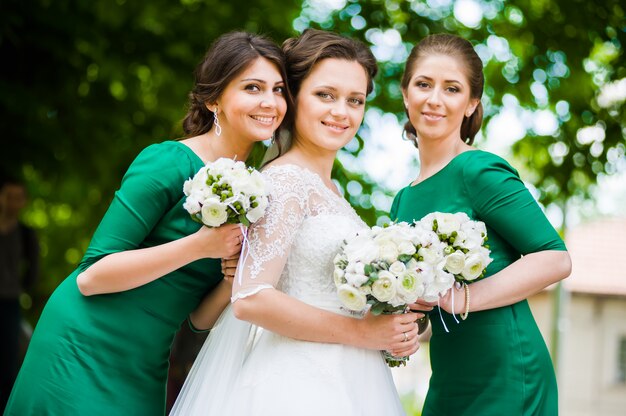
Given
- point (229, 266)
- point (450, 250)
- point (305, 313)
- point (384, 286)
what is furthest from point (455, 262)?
point (229, 266)

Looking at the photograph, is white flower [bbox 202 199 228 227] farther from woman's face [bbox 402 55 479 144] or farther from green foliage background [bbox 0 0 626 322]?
green foliage background [bbox 0 0 626 322]

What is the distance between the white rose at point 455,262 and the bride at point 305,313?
0.30m

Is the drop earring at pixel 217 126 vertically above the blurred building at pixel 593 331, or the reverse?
the blurred building at pixel 593 331

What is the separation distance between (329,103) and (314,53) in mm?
261

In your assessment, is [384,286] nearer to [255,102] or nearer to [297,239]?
[297,239]

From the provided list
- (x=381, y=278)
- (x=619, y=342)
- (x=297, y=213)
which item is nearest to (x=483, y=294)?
(x=381, y=278)

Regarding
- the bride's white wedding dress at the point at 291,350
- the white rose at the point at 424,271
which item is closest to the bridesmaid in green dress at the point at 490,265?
the white rose at the point at 424,271

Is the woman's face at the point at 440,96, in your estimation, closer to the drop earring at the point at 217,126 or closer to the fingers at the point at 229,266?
the drop earring at the point at 217,126

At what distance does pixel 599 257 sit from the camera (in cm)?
2700

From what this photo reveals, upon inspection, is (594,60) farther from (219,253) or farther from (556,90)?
Answer: (219,253)

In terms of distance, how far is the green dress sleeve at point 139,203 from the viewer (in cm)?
366

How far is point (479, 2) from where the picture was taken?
28.9 ft

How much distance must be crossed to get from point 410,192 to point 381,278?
109cm

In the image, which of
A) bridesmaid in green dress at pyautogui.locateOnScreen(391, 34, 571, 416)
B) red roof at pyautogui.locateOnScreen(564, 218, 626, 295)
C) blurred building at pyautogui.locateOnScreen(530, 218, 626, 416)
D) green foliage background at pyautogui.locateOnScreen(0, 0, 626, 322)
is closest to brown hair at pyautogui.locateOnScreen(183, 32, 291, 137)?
bridesmaid in green dress at pyautogui.locateOnScreen(391, 34, 571, 416)
